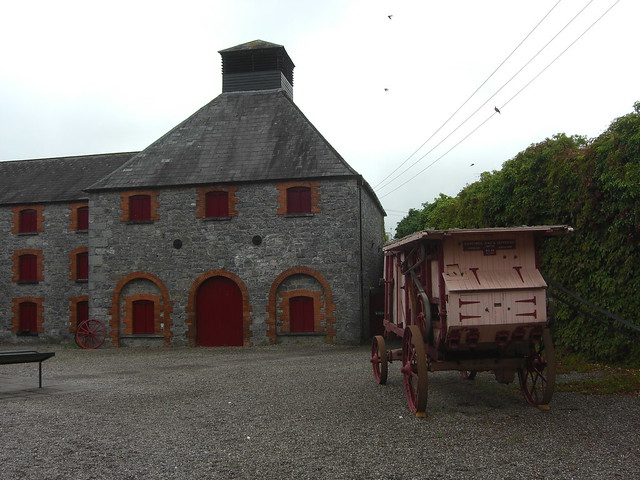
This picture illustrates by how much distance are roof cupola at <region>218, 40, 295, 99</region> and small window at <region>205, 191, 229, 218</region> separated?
217 inches

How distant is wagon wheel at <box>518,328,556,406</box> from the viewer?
687 centimetres

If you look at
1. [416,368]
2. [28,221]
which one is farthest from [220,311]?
[416,368]

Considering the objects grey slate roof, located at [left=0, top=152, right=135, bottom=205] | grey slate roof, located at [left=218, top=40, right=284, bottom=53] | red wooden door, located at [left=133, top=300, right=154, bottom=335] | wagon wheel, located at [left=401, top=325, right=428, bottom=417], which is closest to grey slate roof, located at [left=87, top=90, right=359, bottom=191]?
grey slate roof, located at [left=218, top=40, right=284, bottom=53]

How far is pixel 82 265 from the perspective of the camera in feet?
77.6

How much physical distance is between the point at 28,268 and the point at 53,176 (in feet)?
14.2

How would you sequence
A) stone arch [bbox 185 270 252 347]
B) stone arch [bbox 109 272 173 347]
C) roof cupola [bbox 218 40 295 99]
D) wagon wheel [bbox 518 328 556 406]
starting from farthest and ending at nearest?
roof cupola [bbox 218 40 295 99] → stone arch [bbox 109 272 173 347] → stone arch [bbox 185 270 252 347] → wagon wheel [bbox 518 328 556 406]

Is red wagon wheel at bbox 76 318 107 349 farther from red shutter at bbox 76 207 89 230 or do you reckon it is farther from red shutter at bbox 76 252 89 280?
red shutter at bbox 76 207 89 230

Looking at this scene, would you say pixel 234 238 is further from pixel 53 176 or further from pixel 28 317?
pixel 53 176

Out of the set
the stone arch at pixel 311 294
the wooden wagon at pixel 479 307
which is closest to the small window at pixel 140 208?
the stone arch at pixel 311 294

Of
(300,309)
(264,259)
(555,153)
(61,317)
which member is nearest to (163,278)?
(264,259)

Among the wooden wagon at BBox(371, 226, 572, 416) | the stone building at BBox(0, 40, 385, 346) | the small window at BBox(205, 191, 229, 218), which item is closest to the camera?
the wooden wagon at BBox(371, 226, 572, 416)

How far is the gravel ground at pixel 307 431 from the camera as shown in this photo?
5.15m

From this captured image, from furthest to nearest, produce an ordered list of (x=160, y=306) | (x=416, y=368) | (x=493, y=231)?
1. (x=160, y=306)
2. (x=416, y=368)
3. (x=493, y=231)

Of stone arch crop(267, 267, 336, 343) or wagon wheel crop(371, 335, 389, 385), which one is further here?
stone arch crop(267, 267, 336, 343)
